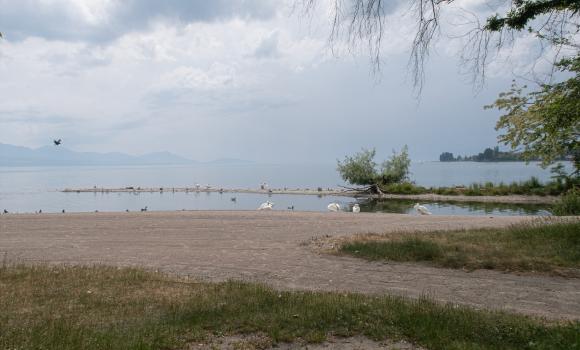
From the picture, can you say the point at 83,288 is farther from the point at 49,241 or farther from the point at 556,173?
the point at 556,173

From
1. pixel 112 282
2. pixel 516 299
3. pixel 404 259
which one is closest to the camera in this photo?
pixel 516 299

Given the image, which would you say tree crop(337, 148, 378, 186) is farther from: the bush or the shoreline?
the bush

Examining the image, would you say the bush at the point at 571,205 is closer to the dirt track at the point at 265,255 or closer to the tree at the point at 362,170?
the dirt track at the point at 265,255

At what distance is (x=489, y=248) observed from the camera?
13.1 metres

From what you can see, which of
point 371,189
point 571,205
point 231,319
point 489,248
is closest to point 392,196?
point 371,189

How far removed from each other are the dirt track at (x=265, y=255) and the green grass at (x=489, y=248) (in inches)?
25.6

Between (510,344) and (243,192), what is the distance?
56.8m

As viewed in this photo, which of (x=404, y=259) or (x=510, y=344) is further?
(x=404, y=259)

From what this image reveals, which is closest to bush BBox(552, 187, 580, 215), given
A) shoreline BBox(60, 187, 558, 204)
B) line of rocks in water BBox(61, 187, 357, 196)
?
shoreline BBox(60, 187, 558, 204)

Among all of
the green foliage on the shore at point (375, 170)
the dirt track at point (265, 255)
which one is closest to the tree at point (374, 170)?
the green foliage on the shore at point (375, 170)

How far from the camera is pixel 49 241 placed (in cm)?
1688

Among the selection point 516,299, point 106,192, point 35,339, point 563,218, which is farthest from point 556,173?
point 106,192

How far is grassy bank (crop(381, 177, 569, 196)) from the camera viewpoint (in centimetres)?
4412

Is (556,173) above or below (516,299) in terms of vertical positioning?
above
